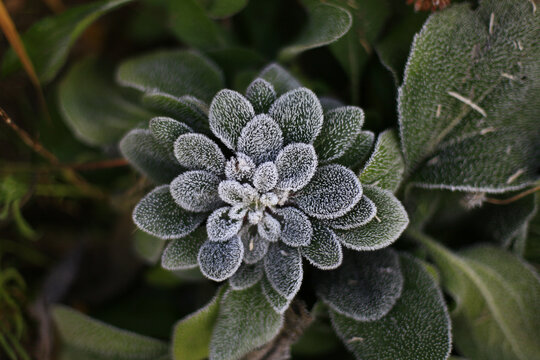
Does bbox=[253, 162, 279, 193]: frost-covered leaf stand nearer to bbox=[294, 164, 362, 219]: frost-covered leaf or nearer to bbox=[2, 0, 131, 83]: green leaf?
bbox=[294, 164, 362, 219]: frost-covered leaf

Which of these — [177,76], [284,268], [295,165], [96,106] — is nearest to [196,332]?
[284,268]

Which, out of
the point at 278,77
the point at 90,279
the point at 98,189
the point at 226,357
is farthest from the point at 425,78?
the point at 90,279

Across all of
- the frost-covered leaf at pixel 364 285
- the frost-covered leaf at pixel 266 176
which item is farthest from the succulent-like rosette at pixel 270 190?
the frost-covered leaf at pixel 364 285

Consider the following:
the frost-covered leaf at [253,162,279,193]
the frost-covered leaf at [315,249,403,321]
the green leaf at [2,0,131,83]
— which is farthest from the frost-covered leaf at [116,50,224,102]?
the frost-covered leaf at [315,249,403,321]

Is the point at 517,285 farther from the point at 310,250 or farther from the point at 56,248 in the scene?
the point at 56,248

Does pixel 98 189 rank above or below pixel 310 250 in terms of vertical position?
below
